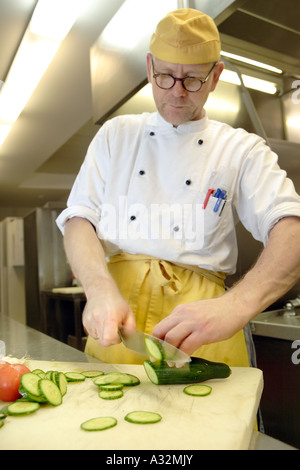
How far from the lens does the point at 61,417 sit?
88 centimetres

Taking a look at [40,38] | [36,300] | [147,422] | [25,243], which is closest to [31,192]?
[25,243]

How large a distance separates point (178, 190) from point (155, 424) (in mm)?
853

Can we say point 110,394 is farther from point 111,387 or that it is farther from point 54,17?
point 54,17

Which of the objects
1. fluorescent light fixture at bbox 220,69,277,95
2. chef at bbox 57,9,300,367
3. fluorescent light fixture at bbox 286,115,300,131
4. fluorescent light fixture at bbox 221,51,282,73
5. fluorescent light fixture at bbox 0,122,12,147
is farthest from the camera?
fluorescent light fixture at bbox 0,122,12,147

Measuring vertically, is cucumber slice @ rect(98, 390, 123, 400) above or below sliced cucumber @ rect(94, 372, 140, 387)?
below

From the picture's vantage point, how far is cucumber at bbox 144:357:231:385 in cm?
101

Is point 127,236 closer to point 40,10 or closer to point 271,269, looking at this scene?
point 271,269

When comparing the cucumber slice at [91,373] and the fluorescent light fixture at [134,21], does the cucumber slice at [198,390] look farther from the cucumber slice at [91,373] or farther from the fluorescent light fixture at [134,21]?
the fluorescent light fixture at [134,21]

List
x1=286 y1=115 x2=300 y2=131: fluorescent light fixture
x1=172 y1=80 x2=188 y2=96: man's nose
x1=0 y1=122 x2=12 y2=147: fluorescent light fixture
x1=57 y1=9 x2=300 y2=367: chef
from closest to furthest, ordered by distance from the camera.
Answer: x1=57 y1=9 x2=300 y2=367: chef
x1=172 y1=80 x2=188 y2=96: man's nose
x1=286 y1=115 x2=300 y2=131: fluorescent light fixture
x1=0 y1=122 x2=12 y2=147: fluorescent light fixture

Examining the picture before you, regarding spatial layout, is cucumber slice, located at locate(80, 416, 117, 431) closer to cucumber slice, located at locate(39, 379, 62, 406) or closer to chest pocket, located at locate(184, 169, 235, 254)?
cucumber slice, located at locate(39, 379, 62, 406)

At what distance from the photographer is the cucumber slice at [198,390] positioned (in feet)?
3.10

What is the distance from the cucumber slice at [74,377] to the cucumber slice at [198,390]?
290mm

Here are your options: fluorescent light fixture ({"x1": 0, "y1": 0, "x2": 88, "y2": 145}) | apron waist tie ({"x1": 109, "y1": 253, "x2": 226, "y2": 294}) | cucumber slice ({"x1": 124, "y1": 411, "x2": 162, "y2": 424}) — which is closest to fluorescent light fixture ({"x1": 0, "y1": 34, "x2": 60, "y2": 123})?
fluorescent light fixture ({"x1": 0, "y1": 0, "x2": 88, "y2": 145})

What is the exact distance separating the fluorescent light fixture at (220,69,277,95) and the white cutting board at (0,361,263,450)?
64.5 inches
